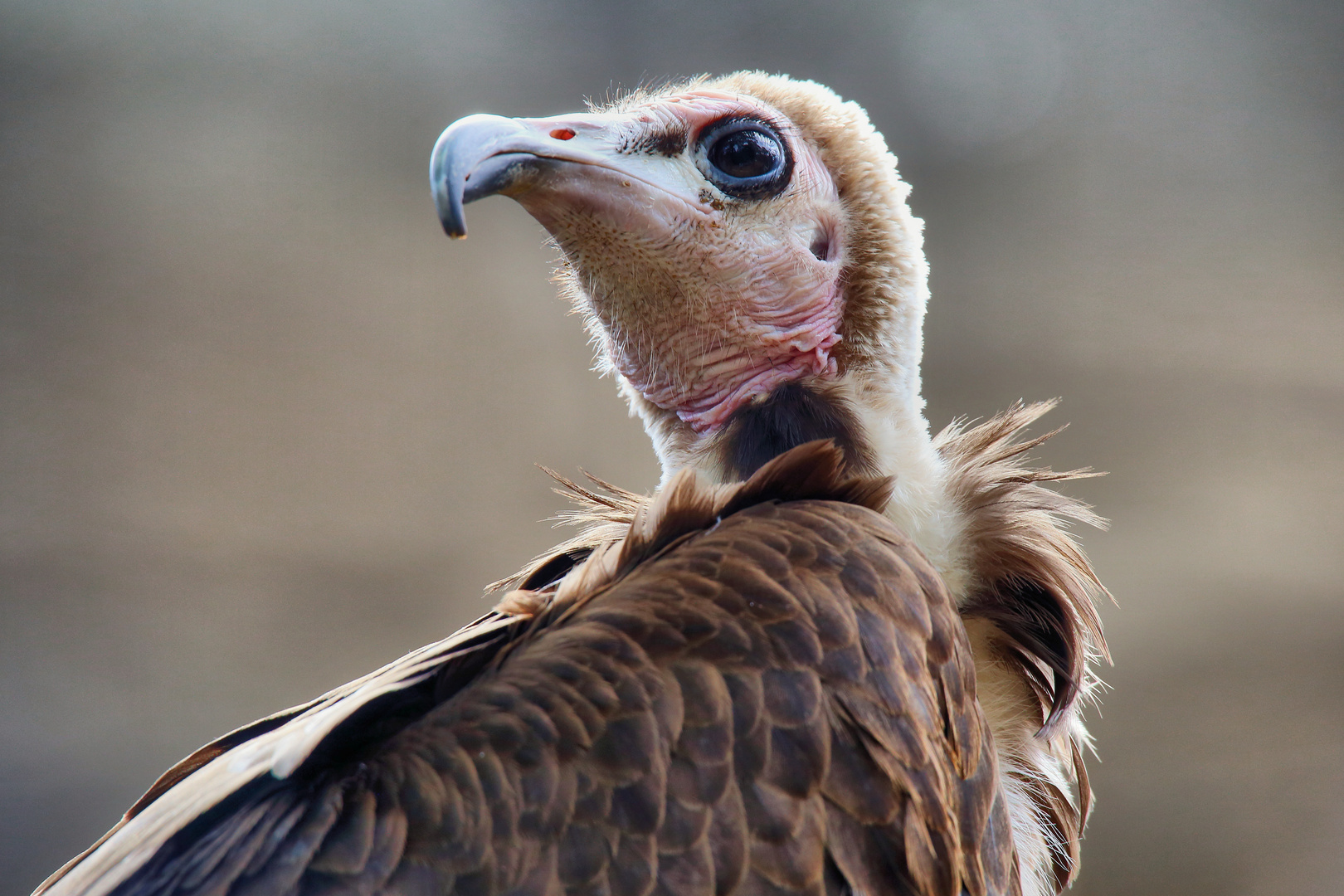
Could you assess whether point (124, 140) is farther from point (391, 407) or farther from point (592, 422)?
point (592, 422)

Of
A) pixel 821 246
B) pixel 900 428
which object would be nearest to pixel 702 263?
pixel 821 246

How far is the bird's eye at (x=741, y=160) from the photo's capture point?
4.51ft

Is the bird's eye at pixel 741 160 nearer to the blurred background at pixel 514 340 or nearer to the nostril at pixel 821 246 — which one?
the nostril at pixel 821 246

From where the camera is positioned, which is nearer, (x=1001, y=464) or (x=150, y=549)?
(x=1001, y=464)

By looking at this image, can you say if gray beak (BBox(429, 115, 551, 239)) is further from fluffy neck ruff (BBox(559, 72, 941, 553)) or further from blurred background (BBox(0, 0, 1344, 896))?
blurred background (BBox(0, 0, 1344, 896))

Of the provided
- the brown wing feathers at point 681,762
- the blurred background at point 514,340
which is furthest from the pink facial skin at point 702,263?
the blurred background at point 514,340

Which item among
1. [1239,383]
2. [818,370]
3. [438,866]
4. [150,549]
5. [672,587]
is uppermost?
[1239,383]

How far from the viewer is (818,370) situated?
4.46 feet

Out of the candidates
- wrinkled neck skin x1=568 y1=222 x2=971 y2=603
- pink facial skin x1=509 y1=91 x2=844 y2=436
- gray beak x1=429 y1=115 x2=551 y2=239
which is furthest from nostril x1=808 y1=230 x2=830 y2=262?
gray beak x1=429 y1=115 x2=551 y2=239

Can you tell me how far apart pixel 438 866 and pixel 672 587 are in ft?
1.09

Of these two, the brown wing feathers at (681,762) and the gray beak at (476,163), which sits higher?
the gray beak at (476,163)

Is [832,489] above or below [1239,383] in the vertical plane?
below

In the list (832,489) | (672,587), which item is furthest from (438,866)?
(832,489)

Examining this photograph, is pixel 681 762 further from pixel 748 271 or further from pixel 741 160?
pixel 741 160
